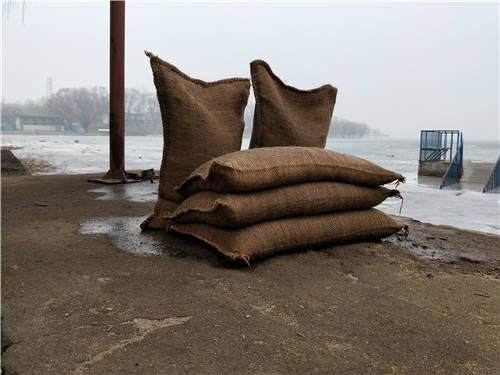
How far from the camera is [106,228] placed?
3.21 m

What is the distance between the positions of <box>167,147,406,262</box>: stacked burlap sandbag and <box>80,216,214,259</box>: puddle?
86mm

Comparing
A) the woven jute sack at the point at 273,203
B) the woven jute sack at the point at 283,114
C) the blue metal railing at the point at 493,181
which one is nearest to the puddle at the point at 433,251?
the woven jute sack at the point at 273,203

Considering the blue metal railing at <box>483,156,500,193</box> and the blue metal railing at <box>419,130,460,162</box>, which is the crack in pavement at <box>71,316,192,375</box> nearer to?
the blue metal railing at <box>483,156,500,193</box>

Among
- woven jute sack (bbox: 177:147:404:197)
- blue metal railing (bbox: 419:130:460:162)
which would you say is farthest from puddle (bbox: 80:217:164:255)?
blue metal railing (bbox: 419:130:460:162)

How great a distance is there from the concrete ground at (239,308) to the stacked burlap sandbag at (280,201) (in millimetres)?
110

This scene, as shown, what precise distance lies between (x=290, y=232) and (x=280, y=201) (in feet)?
0.63

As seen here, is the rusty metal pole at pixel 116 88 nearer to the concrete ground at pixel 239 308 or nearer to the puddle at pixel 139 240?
the puddle at pixel 139 240

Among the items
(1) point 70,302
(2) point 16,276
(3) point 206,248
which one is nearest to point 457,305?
(3) point 206,248

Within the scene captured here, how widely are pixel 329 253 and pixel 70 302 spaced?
4.99 ft

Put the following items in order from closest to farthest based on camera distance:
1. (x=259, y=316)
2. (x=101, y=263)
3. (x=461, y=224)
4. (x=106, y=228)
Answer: (x=259, y=316) < (x=101, y=263) < (x=106, y=228) < (x=461, y=224)

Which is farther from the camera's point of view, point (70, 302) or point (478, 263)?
point (478, 263)

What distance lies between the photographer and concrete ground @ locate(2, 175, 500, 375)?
1356 millimetres

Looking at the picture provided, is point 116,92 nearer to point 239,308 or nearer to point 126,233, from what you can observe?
point 126,233

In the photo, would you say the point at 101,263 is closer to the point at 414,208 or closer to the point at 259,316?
the point at 259,316
